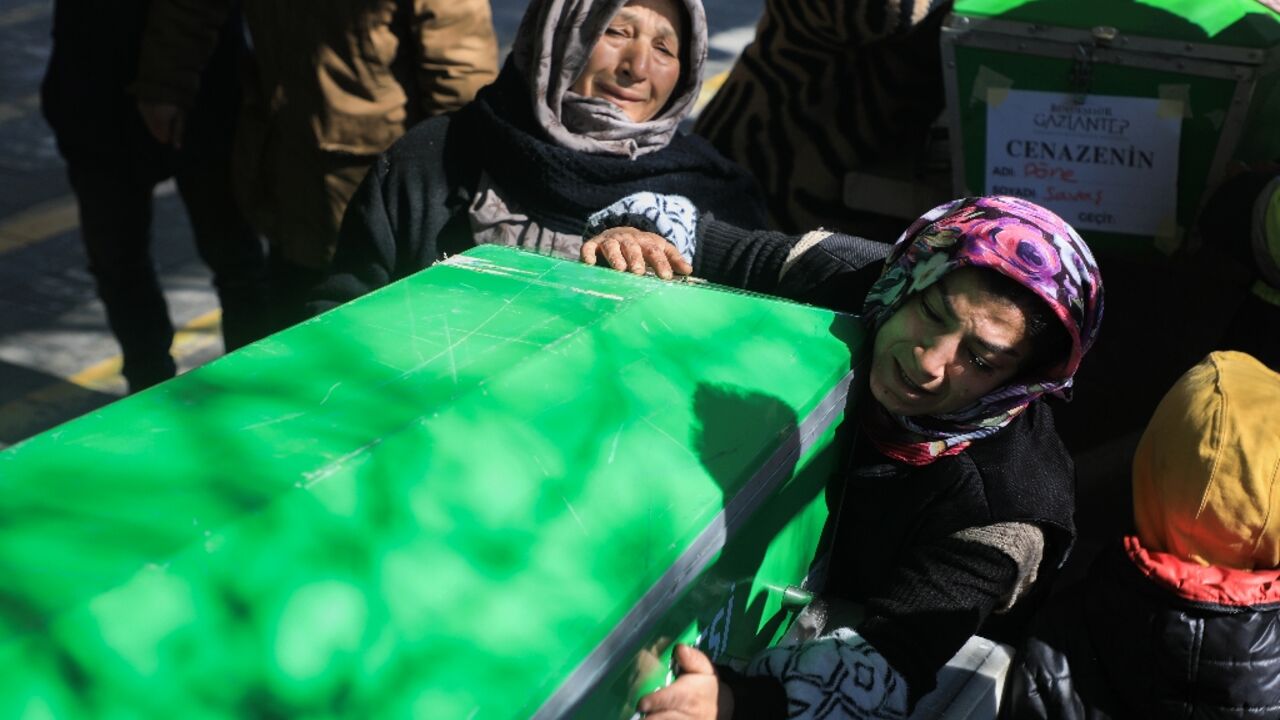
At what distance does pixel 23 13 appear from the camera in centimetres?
820

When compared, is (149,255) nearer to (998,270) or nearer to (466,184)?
(466,184)

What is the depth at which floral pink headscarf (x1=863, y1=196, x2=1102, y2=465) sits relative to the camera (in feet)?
5.66

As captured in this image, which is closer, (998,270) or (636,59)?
(998,270)

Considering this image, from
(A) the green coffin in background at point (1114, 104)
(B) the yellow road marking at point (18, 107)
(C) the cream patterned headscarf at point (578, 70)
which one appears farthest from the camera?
(B) the yellow road marking at point (18, 107)

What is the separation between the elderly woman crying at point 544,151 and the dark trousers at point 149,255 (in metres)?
1.44

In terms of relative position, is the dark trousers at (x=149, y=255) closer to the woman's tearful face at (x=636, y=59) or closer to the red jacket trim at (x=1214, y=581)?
the woman's tearful face at (x=636, y=59)

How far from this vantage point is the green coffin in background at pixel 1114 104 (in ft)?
9.80

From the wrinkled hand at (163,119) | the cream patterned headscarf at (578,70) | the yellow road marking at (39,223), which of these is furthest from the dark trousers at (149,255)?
the yellow road marking at (39,223)

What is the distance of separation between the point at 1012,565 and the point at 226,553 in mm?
1052

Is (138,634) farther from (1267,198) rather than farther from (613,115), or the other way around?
(1267,198)

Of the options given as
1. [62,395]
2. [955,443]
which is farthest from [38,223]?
[955,443]

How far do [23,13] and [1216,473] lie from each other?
8.00m

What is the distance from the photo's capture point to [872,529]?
1.91 m

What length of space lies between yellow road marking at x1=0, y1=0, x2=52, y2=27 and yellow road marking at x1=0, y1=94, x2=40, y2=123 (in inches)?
51.5
